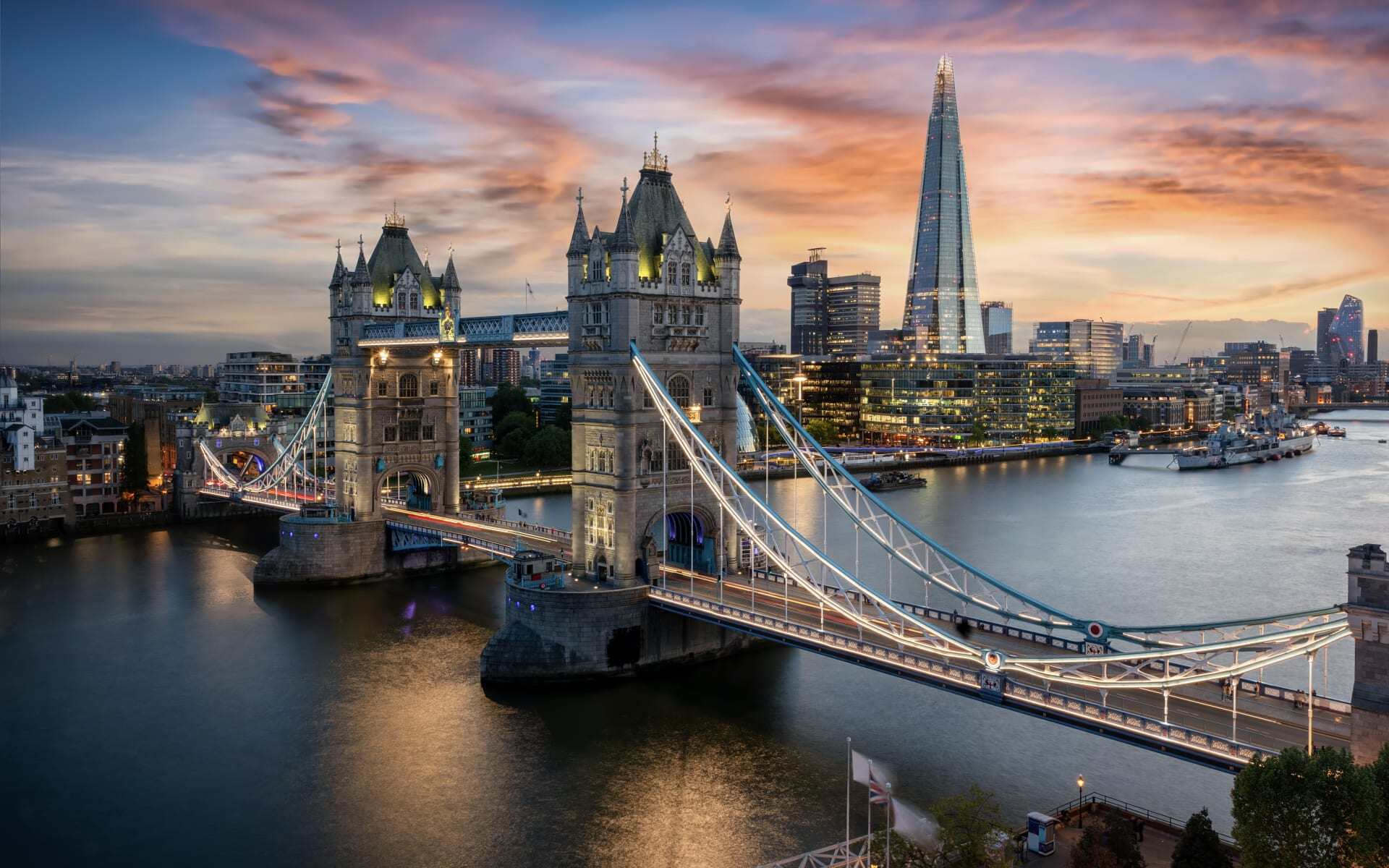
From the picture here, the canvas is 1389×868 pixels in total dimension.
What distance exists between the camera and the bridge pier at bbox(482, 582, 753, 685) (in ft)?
145

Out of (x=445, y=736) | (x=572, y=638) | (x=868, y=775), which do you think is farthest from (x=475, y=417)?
(x=868, y=775)

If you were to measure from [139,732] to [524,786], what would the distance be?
1639cm

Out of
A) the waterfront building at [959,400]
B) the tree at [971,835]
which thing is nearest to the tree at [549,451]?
the waterfront building at [959,400]

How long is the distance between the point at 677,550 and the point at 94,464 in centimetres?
6244

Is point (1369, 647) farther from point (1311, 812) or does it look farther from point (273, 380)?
point (273, 380)

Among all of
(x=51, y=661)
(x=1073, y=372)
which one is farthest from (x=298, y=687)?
(x=1073, y=372)

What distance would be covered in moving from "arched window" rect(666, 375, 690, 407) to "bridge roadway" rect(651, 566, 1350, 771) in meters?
10.4

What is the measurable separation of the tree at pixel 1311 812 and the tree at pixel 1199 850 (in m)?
1.49

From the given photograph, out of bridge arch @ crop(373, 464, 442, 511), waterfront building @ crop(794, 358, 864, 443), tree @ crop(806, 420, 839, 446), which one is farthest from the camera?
waterfront building @ crop(794, 358, 864, 443)

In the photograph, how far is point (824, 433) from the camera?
164m

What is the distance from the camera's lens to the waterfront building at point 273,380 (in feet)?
479

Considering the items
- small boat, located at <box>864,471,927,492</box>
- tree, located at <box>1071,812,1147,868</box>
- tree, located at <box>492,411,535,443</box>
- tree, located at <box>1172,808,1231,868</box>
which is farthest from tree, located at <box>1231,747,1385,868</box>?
tree, located at <box>492,411,535,443</box>

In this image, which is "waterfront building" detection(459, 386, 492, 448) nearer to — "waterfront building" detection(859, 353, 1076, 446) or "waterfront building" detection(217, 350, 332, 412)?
"waterfront building" detection(217, 350, 332, 412)

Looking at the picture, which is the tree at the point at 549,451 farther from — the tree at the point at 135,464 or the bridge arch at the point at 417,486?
the bridge arch at the point at 417,486
